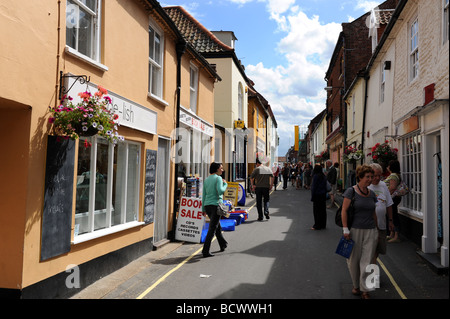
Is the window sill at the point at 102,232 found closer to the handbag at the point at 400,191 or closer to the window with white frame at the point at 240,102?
the handbag at the point at 400,191

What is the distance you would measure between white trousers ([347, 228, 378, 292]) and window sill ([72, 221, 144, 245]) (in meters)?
3.81

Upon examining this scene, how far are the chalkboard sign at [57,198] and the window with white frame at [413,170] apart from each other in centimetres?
713

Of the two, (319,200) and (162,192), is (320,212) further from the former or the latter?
(162,192)

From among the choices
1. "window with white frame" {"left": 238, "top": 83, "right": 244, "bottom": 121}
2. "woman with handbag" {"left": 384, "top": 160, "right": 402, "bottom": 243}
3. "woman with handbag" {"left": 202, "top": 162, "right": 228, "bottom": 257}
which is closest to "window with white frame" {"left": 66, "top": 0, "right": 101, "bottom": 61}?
"woman with handbag" {"left": 202, "top": 162, "right": 228, "bottom": 257}

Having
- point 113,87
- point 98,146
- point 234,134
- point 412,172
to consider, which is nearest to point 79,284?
point 98,146

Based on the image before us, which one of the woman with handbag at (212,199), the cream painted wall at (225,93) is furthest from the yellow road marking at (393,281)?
the cream painted wall at (225,93)

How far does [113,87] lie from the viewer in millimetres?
6426

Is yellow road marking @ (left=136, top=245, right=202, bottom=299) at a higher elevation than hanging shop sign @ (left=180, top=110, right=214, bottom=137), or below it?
below

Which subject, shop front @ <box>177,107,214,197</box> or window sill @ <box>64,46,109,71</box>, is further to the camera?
shop front @ <box>177,107,214,197</box>

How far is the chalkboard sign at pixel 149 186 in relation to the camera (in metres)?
7.81

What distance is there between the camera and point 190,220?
29.2 feet

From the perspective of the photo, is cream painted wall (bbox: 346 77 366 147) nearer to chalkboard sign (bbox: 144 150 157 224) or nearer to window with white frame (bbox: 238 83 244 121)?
window with white frame (bbox: 238 83 244 121)

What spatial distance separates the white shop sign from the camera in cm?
526
